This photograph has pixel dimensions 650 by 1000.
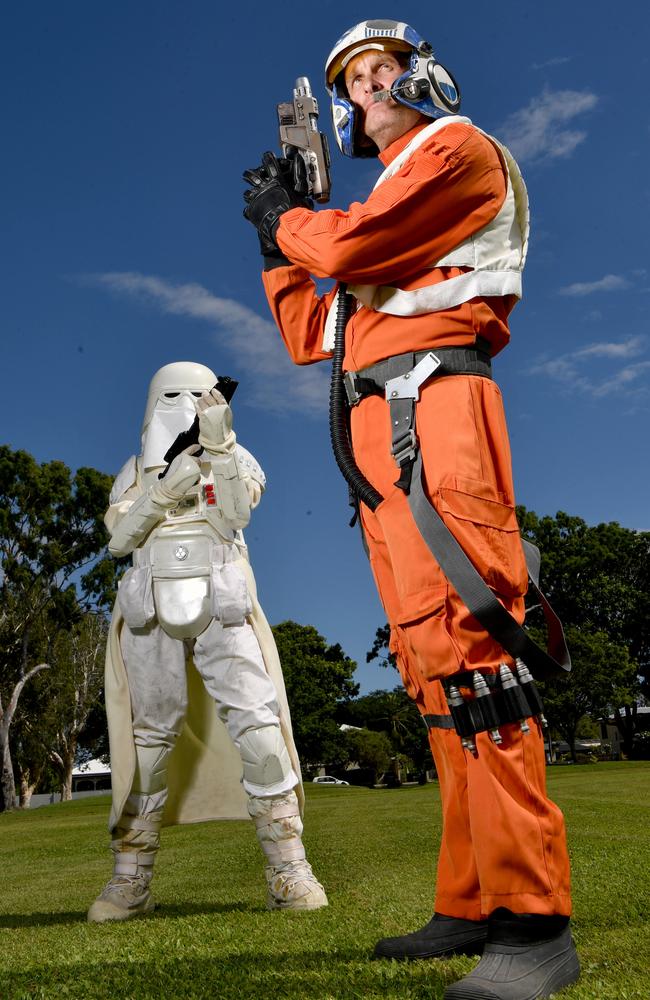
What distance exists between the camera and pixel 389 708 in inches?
1746

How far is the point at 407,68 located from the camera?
2.75 meters

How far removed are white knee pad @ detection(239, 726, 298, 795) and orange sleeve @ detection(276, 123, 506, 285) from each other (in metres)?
2.87

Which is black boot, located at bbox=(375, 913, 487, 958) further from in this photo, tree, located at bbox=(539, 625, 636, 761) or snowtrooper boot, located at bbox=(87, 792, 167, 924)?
tree, located at bbox=(539, 625, 636, 761)

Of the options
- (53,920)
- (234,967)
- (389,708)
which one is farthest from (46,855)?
(389,708)

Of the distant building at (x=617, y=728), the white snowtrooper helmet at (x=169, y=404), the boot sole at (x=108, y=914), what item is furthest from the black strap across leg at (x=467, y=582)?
the distant building at (x=617, y=728)

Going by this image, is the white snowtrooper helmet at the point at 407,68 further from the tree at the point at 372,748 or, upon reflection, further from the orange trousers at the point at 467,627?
the tree at the point at 372,748

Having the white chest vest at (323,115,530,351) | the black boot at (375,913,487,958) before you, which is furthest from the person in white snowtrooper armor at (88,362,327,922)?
the white chest vest at (323,115,530,351)

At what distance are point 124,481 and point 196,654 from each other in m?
1.24

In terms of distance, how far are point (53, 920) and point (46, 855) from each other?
211 inches

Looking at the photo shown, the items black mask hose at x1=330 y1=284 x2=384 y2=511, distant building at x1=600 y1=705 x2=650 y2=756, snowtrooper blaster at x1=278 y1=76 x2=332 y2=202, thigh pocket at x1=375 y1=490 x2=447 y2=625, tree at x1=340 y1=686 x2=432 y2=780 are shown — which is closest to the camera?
thigh pocket at x1=375 y1=490 x2=447 y2=625

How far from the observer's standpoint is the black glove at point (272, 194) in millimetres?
2816

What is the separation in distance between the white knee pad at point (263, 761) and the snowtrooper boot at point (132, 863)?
55cm

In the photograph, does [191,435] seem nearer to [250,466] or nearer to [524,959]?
[250,466]

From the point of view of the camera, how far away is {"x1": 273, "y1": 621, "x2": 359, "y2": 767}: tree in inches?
1633
